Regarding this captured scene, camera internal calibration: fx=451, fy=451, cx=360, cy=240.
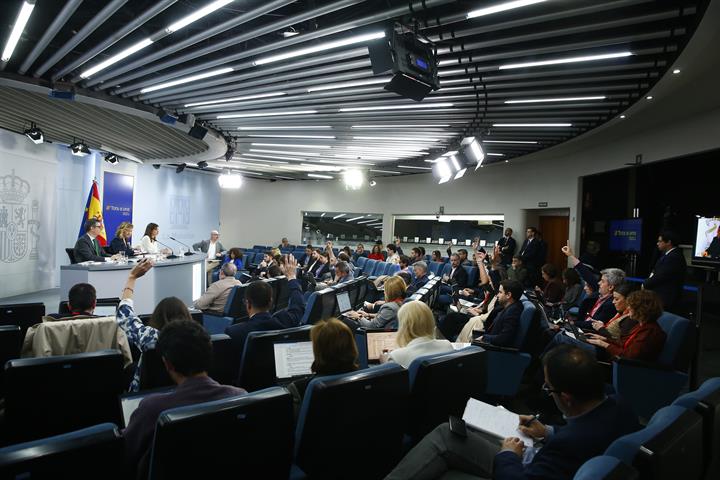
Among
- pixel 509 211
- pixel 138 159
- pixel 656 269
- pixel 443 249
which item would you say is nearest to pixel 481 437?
pixel 656 269

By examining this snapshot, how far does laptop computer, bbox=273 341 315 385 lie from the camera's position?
9.58 feet

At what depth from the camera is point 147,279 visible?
7.57m

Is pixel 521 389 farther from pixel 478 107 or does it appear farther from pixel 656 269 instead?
pixel 478 107

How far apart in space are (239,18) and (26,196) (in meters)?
8.49

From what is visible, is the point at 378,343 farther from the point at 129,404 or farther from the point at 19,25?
the point at 19,25

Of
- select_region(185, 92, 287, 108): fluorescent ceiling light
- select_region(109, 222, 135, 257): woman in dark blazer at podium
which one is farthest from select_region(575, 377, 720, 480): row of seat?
select_region(109, 222, 135, 257): woman in dark blazer at podium

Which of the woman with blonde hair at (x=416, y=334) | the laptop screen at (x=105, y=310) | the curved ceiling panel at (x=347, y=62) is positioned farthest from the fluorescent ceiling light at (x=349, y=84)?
the laptop screen at (x=105, y=310)

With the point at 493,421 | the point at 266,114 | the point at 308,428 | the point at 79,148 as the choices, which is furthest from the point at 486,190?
the point at 308,428

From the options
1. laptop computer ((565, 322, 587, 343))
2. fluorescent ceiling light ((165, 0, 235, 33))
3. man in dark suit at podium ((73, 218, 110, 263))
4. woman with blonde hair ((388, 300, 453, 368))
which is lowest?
laptop computer ((565, 322, 587, 343))

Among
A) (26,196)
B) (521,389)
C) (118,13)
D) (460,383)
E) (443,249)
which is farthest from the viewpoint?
(443,249)

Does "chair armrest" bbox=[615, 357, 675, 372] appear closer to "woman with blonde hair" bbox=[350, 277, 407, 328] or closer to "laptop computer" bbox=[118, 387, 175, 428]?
"woman with blonde hair" bbox=[350, 277, 407, 328]

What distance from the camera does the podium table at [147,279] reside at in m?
6.58

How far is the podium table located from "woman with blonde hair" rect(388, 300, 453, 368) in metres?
5.34

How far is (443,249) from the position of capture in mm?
14617
